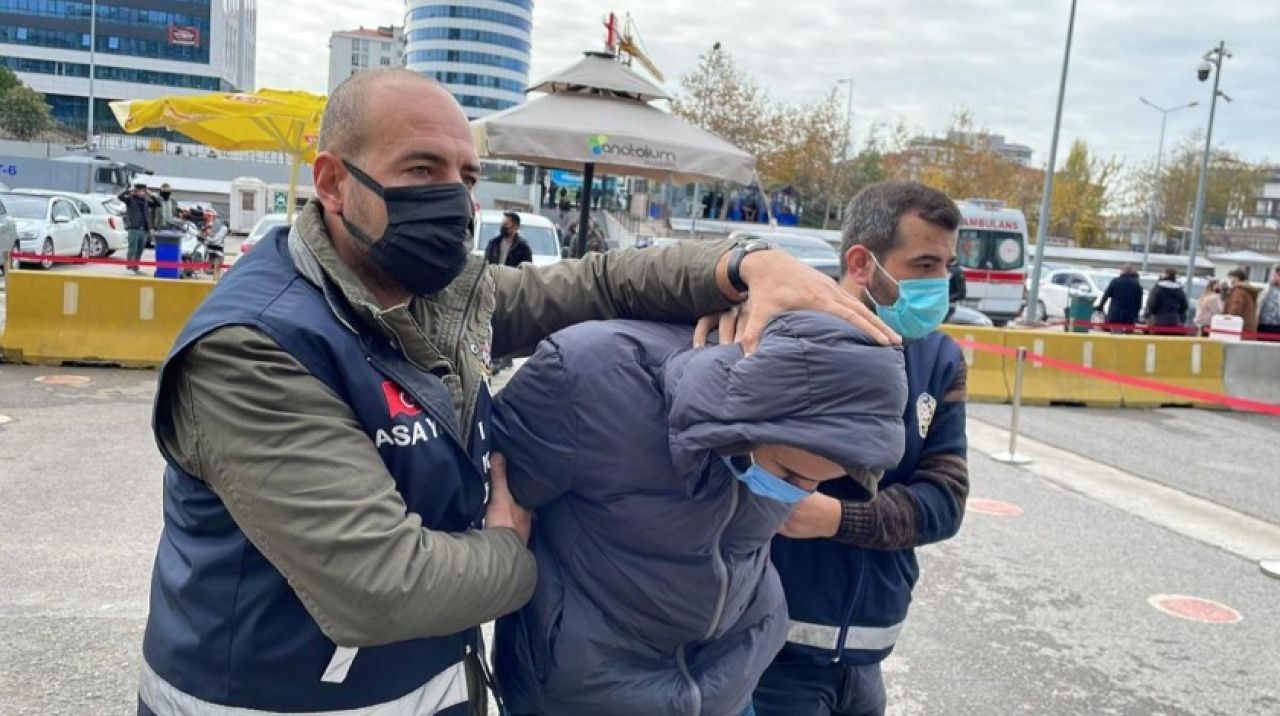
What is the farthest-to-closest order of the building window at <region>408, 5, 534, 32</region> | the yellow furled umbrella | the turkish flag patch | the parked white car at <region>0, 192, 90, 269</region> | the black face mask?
the building window at <region>408, 5, 534, 32</region>, the parked white car at <region>0, 192, 90, 269</region>, the yellow furled umbrella, the black face mask, the turkish flag patch

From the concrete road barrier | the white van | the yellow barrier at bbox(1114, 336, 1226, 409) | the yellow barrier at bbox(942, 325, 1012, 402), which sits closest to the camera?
the yellow barrier at bbox(942, 325, 1012, 402)

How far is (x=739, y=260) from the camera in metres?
1.84

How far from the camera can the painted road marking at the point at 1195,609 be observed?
5227mm

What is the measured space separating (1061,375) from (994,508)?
18.6 feet

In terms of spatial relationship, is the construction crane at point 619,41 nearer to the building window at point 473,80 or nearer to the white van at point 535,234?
the white van at point 535,234

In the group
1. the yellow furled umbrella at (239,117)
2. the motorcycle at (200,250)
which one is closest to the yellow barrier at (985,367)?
the yellow furled umbrella at (239,117)

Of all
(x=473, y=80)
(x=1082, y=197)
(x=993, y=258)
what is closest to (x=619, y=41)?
(x=993, y=258)

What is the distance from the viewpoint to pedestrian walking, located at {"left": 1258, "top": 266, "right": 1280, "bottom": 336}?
15.0m

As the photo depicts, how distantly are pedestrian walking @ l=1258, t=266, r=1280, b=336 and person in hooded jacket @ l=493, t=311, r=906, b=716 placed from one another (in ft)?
53.5

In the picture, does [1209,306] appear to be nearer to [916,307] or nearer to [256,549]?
[916,307]

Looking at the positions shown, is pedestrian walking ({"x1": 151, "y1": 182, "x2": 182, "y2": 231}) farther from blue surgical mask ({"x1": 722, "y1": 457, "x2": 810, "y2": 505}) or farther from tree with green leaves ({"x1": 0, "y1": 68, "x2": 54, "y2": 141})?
tree with green leaves ({"x1": 0, "y1": 68, "x2": 54, "y2": 141})

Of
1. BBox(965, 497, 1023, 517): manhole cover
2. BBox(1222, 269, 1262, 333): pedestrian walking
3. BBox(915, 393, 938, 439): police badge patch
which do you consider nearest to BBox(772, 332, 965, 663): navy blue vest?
BBox(915, 393, 938, 439): police badge patch

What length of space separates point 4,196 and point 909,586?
2393 centimetres

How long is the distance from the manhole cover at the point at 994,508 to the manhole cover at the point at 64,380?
7.97m
